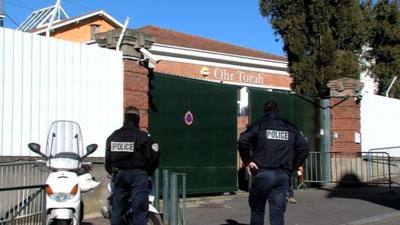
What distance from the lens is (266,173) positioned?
7.53m

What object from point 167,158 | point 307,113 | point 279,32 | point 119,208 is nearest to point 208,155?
point 167,158

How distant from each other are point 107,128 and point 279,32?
39.9 feet

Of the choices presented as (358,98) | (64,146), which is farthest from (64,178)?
(358,98)

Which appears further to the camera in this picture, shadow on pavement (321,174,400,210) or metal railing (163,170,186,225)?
shadow on pavement (321,174,400,210)

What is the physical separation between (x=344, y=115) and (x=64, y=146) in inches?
473

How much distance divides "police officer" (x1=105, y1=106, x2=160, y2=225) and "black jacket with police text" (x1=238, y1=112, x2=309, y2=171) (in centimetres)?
118

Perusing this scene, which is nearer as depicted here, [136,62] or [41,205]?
[41,205]

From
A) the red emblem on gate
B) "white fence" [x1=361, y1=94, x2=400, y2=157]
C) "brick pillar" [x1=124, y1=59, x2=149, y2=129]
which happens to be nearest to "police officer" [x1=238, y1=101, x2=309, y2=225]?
"brick pillar" [x1=124, y1=59, x2=149, y2=129]

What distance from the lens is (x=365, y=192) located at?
53.9 feet

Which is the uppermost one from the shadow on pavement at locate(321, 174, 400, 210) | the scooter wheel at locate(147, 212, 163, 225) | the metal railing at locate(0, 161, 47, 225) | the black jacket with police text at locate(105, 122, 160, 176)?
the black jacket with police text at locate(105, 122, 160, 176)

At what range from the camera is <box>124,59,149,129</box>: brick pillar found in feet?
39.8

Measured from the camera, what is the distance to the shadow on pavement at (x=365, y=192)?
45.8ft

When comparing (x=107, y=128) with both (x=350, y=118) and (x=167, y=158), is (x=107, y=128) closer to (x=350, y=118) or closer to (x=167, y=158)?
(x=167, y=158)

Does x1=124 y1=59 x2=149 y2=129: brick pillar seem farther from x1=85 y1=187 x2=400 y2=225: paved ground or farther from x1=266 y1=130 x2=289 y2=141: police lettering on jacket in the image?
x1=266 y1=130 x2=289 y2=141: police lettering on jacket
